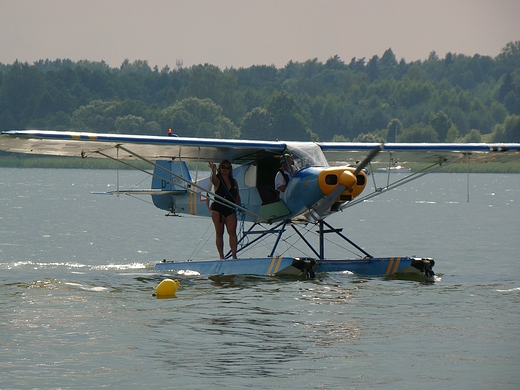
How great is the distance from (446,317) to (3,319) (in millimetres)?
4976

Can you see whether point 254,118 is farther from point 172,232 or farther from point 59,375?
point 59,375

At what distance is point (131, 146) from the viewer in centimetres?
1484

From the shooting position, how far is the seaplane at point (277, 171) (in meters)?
13.7

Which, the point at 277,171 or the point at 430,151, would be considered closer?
the point at 277,171

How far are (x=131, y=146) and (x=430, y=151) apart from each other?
4732mm

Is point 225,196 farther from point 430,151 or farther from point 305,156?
point 430,151

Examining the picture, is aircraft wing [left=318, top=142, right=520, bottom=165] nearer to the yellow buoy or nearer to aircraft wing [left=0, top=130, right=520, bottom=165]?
aircraft wing [left=0, top=130, right=520, bottom=165]

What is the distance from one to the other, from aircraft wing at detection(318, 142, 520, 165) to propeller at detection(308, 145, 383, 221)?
154cm

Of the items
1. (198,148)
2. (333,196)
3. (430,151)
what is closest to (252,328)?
(333,196)

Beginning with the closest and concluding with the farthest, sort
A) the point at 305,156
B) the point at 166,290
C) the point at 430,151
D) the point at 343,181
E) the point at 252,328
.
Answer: the point at 252,328 < the point at 166,290 < the point at 343,181 < the point at 305,156 < the point at 430,151

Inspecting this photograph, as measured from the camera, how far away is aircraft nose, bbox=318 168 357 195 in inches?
526

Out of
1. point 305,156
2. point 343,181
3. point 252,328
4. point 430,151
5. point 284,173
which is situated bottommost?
point 252,328

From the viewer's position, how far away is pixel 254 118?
130625mm

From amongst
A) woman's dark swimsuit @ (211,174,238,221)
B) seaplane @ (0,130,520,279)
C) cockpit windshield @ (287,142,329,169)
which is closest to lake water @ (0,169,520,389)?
seaplane @ (0,130,520,279)
